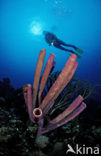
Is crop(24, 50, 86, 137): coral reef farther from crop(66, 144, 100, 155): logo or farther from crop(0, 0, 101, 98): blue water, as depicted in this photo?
crop(0, 0, 101, 98): blue water

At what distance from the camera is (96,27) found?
41.8m

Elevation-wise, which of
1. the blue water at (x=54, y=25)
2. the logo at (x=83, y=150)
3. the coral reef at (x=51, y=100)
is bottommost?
the logo at (x=83, y=150)

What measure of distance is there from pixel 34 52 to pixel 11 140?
→ 65.5 metres

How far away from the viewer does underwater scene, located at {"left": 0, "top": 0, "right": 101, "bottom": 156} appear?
230 centimetres

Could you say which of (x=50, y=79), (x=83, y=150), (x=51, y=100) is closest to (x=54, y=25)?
(x=50, y=79)

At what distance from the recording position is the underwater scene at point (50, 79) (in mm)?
2301

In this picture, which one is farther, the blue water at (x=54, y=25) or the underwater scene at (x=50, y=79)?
the blue water at (x=54, y=25)

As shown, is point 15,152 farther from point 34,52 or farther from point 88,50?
point 34,52

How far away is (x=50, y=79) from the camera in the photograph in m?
3.90

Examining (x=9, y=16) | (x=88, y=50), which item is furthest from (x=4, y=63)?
(x=88, y=50)

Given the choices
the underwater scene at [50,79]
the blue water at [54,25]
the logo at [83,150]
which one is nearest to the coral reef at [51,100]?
the underwater scene at [50,79]

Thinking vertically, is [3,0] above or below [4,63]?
below

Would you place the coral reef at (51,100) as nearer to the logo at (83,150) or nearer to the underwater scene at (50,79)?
the underwater scene at (50,79)

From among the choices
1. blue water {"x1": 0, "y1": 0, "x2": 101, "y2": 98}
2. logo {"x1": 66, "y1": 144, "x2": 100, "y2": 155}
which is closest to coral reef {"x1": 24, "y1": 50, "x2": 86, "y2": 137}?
logo {"x1": 66, "y1": 144, "x2": 100, "y2": 155}
